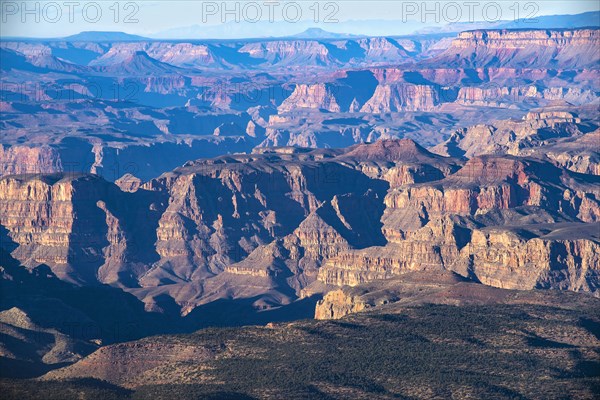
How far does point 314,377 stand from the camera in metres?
123

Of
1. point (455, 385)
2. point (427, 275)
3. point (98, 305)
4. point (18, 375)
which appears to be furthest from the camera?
point (98, 305)

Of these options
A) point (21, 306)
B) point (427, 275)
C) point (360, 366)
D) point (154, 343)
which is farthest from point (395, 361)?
point (21, 306)

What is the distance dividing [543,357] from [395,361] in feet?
38.5

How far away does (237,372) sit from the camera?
411ft

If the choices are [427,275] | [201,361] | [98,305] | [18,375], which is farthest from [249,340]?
[98,305]

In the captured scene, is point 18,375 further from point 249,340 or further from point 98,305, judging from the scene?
point 98,305

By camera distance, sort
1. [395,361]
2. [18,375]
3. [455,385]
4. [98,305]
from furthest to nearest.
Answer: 1. [98,305]
2. [18,375]
3. [395,361]
4. [455,385]

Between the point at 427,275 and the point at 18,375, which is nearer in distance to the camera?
the point at 18,375

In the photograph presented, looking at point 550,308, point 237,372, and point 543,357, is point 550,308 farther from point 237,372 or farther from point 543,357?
point 237,372

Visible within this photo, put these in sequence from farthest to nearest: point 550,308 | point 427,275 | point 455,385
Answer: point 427,275 → point 550,308 → point 455,385

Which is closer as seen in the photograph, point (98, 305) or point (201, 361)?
point (201, 361)

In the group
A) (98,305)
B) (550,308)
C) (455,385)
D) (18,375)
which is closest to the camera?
(455,385)

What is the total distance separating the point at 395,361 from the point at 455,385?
8999 mm

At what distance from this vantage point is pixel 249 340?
135625mm
